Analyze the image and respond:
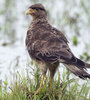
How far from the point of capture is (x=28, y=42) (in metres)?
5.13

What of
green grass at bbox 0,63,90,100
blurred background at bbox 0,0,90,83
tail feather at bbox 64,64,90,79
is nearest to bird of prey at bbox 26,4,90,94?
tail feather at bbox 64,64,90,79

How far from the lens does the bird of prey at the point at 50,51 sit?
4.59 metres

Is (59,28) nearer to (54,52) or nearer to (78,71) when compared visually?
(54,52)

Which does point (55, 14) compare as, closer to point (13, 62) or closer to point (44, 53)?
point (13, 62)

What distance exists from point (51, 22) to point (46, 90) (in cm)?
354

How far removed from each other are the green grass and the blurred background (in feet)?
4.87

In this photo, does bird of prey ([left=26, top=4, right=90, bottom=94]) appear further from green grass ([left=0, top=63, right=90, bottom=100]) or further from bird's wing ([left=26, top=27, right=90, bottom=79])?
green grass ([left=0, top=63, right=90, bottom=100])

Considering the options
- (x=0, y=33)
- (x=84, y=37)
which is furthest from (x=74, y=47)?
(x=0, y=33)

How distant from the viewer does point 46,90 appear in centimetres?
489

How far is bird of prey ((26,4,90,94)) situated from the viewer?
459 cm

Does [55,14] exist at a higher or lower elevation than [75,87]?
higher

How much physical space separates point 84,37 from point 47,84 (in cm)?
303

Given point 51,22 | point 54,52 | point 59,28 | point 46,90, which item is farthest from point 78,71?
point 51,22

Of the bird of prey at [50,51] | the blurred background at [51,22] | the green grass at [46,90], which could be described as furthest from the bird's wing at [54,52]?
the blurred background at [51,22]
